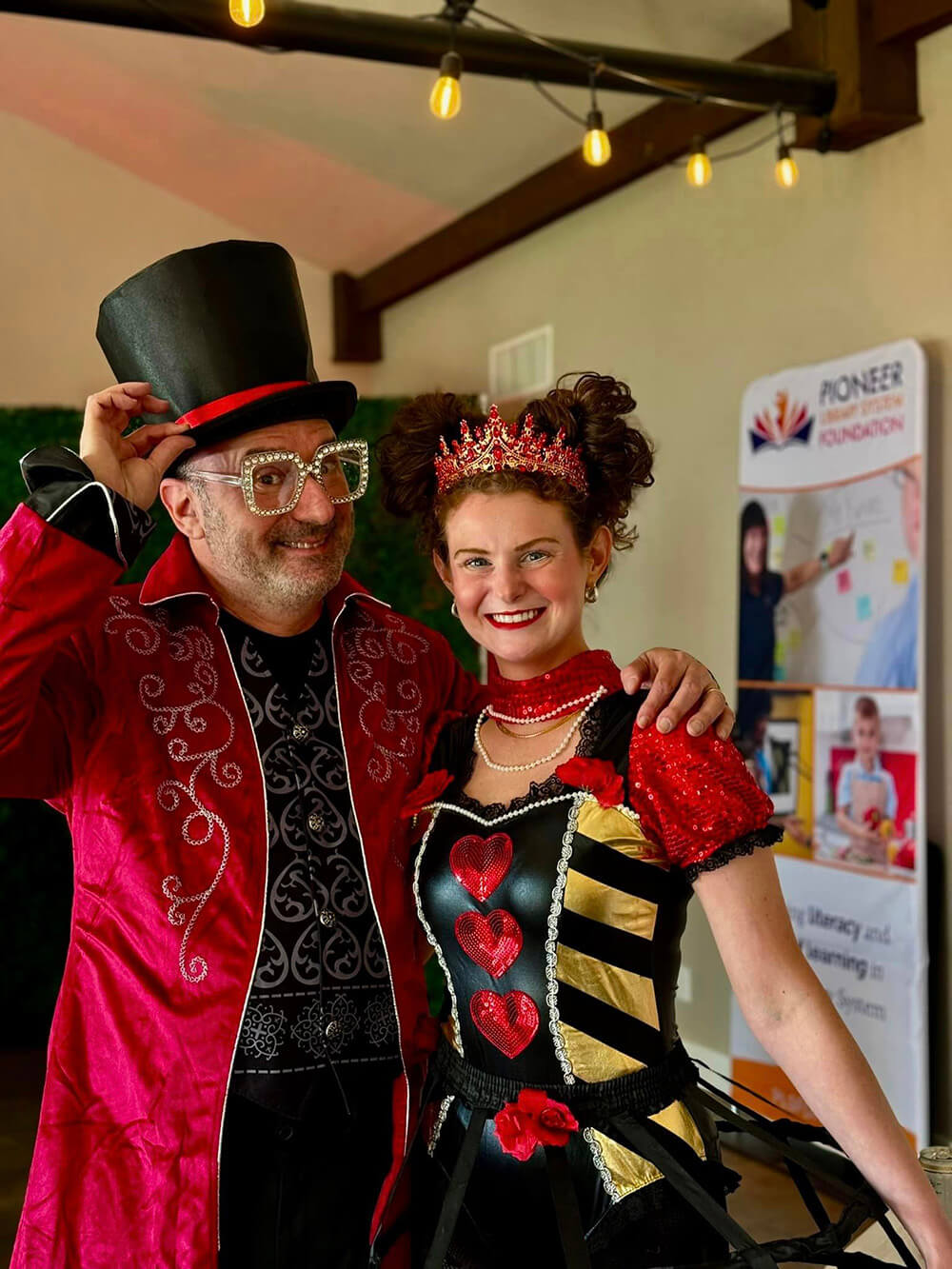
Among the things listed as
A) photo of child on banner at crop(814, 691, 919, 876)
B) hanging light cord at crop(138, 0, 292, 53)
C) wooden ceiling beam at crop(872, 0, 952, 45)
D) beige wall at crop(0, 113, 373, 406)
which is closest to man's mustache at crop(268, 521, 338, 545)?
hanging light cord at crop(138, 0, 292, 53)

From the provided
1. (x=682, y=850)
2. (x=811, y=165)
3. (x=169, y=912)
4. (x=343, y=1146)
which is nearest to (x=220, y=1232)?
(x=343, y=1146)

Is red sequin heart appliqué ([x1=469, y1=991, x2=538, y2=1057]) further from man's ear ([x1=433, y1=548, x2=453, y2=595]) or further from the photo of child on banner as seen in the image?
the photo of child on banner

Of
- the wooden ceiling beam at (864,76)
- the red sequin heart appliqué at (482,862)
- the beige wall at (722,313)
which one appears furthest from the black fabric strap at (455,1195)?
the wooden ceiling beam at (864,76)

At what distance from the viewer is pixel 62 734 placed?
184 cm

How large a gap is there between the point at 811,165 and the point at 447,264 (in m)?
2.40

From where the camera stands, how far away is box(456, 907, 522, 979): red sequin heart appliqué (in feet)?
5.60

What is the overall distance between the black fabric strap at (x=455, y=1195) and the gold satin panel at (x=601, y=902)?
29 cm

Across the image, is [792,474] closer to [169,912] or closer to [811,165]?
[811,165]

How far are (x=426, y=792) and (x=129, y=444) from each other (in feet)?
2.01

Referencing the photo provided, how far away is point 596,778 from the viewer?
1.70 metres

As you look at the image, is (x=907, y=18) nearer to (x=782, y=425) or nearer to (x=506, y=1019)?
(x=782, y=425)

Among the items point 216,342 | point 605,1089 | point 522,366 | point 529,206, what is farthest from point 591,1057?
point 522,366

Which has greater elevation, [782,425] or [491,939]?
[782,425]

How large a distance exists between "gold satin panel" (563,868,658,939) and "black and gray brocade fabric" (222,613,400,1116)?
0.35 m
